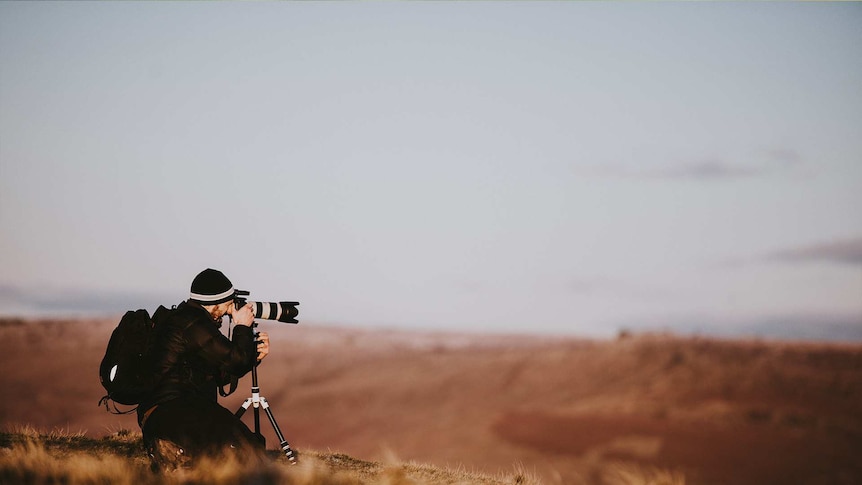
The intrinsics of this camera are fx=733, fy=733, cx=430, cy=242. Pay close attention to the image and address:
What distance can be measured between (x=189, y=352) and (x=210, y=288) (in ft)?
1.99

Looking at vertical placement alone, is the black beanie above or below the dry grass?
above

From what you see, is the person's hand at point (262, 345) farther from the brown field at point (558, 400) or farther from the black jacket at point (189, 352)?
the brown field at point (558, 400)

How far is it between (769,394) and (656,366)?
16.0ft

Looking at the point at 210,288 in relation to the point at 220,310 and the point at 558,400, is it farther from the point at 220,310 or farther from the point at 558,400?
the point at 558,400

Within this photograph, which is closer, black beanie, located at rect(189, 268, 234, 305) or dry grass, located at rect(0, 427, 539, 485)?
dry grass, located at rect(0, 427, 539, 485)

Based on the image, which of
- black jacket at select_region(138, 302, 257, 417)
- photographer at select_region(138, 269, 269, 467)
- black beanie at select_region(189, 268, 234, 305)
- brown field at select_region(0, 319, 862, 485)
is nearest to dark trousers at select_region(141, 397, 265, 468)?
photographer at select_region(138, 269, 269, 467)

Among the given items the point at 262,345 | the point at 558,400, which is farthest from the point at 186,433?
the point at 558,400

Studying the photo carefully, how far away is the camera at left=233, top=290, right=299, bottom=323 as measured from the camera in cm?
706

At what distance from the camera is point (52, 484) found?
5.44 meters

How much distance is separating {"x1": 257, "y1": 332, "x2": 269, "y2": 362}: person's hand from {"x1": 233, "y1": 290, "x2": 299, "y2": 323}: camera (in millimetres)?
183

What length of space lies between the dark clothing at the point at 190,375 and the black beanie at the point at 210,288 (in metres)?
0.10

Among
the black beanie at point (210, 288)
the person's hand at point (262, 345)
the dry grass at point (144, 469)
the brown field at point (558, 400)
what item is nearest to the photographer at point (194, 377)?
the black beanie at point (210, 288)

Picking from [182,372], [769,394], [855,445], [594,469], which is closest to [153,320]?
[182,372]

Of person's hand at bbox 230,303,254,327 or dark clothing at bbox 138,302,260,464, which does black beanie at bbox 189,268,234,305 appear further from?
person's hand at bbox 230,303,254,327
